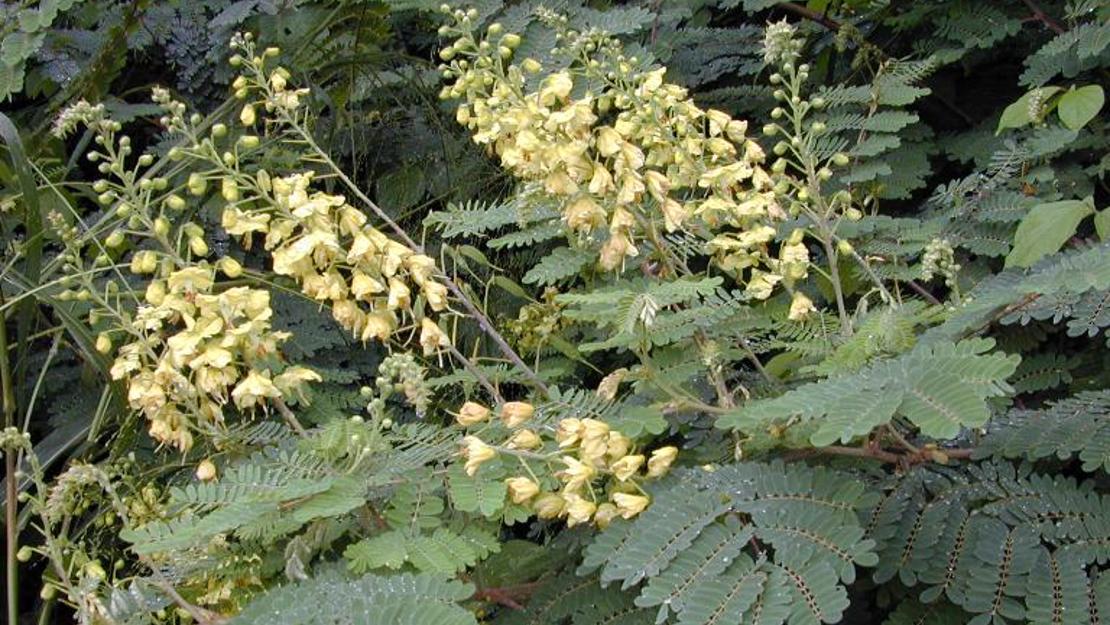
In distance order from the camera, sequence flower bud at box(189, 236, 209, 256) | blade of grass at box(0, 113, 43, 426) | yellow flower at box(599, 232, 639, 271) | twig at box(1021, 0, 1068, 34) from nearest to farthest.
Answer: yellow flower at box(599, 232, 639, 271) < flower bud at box(189, 236, 209, 256) < blade of grass at box(0, 113, 43, 426) < twig at box(1021, 0, 1068, 34)

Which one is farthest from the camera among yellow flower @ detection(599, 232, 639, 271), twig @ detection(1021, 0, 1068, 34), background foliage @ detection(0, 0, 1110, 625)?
twig @ detection(1021, 0, 1068, 34)

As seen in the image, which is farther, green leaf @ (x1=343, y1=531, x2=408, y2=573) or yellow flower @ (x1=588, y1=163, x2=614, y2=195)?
yellow flower @ (x1=588, y1=163, x2=614, y2=195)

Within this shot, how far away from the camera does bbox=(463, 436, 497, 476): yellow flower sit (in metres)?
1.58

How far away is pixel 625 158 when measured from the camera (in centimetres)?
170

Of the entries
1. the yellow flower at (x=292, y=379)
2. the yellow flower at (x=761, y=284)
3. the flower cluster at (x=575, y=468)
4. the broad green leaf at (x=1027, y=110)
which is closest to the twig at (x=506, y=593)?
the flower cluster at (x=575, y=468)

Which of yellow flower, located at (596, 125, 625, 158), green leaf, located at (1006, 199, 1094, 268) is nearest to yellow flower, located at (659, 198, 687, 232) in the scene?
yellow flower, located at (596, 125, 625, 158)

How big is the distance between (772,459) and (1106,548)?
16.5 inches

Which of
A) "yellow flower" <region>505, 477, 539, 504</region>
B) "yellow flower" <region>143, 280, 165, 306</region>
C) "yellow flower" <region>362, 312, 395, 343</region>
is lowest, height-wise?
"yellow flower" <region>505, 477, 539, 504</region>

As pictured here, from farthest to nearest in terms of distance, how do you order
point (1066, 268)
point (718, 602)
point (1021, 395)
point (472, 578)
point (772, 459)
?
point (1021, 395) → point (472, 578) → point (772, 459) → point (1066, 268) → point (718, 602)

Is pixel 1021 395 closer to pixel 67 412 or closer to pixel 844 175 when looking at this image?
pixel 844 175

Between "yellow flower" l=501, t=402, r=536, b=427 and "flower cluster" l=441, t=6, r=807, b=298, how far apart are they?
231 mm

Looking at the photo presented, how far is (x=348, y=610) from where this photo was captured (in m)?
1.44

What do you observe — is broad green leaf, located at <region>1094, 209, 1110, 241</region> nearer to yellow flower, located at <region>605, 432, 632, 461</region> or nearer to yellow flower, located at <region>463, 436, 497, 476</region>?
yellow flower, located at <region>605, 432, 632, 461</region>

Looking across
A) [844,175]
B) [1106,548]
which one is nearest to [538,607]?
[1106,548]
